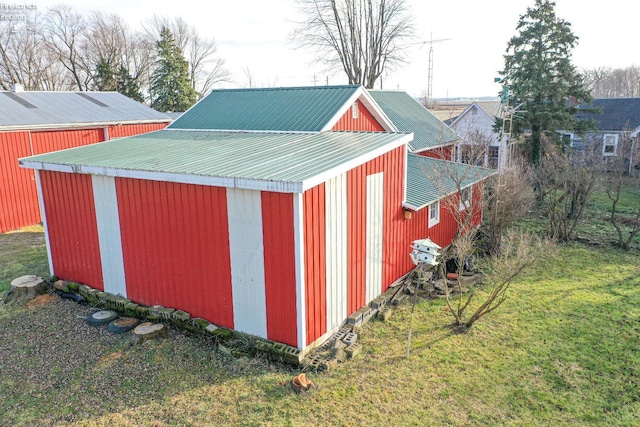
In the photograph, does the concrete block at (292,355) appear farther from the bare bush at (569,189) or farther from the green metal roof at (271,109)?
the bare bush at (569,189)

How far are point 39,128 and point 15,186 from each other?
92.5 inches

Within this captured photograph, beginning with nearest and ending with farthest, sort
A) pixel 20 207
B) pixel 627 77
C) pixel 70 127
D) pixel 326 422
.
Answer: pixel 326 422, pixel 20 207, pixel 70 127, pixel 627 77

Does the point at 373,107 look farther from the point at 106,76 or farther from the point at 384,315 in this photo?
the point at 106,76

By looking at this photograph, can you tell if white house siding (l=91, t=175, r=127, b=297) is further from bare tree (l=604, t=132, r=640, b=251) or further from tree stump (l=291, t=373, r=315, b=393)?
bare tree (l=604, t=132, r=640, b=251)

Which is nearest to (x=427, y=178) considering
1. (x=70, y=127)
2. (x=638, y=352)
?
(x=638, y=352)

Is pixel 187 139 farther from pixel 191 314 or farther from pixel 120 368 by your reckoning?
pixel 120 368

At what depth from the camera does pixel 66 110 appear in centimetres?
1897

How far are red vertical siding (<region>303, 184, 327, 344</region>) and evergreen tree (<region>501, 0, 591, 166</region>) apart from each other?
50.3 ft

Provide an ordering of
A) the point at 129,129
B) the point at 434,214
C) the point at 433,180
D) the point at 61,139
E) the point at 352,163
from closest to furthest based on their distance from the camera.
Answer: the point at 352,163 < the point at 433,180 < the point at 434,214 < the point at 61,139 < the point at 129,129

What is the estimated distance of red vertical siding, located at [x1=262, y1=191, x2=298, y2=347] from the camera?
275 inches

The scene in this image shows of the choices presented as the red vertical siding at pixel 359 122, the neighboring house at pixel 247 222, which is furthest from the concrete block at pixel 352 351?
the red vertical siding at pixel 359 122

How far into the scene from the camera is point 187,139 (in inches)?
474

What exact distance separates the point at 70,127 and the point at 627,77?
309 ft

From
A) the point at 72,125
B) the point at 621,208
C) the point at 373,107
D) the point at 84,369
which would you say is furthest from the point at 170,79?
the point at 84,369
